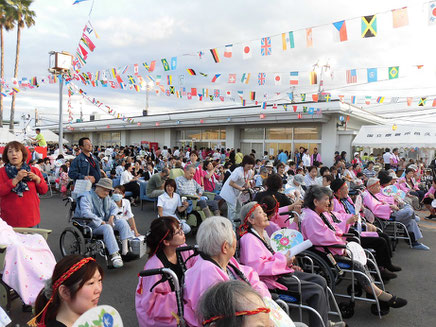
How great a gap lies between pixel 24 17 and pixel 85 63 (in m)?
14.8

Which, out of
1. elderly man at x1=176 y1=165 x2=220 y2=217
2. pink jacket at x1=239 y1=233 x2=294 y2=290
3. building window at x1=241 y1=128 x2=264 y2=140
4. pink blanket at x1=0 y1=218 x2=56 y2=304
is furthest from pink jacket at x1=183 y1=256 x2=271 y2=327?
building window at x1=241 y1=128 x2=264 y2=140

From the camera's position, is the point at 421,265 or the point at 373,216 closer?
the point at 421,265

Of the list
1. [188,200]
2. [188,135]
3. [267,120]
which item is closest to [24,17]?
[188,135]

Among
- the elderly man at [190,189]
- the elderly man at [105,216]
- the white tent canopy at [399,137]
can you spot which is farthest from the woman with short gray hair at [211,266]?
the white tent canopy at [399,137]

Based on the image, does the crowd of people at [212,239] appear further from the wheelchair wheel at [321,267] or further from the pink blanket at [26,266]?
the pink blanket at [26,266]

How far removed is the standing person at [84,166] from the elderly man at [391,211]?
488cm

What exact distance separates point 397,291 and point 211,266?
3.11m

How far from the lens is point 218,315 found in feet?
3.97

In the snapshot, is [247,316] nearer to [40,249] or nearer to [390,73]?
[40,249]

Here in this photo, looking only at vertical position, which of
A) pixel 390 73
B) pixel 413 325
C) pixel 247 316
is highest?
pixel 390 73

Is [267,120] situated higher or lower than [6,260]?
higher

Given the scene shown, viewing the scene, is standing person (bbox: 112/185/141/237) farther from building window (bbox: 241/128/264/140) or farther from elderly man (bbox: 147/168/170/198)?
building window (bbox: 241/128/264/140)

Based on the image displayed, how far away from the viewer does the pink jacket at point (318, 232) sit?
137 inches

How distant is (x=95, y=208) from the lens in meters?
4.42
